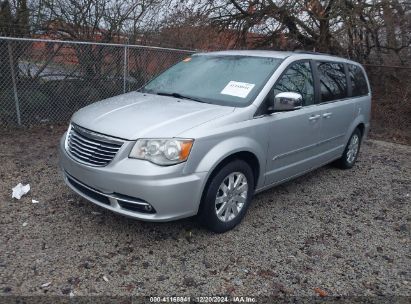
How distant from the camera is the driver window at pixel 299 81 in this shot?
4.07 meters

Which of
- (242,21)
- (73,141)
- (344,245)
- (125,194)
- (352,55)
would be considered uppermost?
(242,21)

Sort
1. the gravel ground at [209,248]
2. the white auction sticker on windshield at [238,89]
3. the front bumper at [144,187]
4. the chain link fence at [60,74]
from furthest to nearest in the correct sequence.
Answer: the chain link fence at [60,74] < the white auction sticker on windshield at [238,89] < the front bumper at [144,187] < the gravel ground at [209,248]

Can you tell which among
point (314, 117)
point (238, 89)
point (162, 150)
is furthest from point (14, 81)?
point (314, 117)

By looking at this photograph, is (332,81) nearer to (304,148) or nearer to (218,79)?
(304,148)

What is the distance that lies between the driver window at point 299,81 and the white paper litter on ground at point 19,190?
114 inches

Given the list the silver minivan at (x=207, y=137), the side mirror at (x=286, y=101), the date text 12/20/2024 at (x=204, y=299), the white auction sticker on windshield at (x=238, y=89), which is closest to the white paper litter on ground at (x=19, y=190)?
the silver minivan at (x=207, y=137)


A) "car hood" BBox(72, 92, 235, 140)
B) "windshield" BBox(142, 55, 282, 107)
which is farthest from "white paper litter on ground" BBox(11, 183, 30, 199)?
"windshield" BBox(142, 55, 282, 107)

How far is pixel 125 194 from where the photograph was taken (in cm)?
316

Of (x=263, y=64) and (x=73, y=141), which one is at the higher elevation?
(x=263, y=64)

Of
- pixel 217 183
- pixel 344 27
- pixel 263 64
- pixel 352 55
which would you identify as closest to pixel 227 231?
pixel 217 183

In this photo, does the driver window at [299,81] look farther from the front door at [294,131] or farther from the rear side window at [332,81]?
the rear side window at [332,81]

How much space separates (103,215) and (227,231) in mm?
1218

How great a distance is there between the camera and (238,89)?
3889mm

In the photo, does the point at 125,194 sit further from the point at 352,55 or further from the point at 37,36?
the point at 352,55
